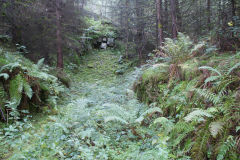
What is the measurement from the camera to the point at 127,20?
13227mm

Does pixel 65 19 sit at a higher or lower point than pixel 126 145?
higher

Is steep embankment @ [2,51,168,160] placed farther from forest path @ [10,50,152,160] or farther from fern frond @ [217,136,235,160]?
fern frond @ [217,136,235,160]

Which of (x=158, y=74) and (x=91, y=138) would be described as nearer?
(x=91, y=138)

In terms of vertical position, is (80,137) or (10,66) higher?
(10,66)

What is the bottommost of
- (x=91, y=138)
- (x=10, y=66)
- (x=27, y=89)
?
(x=91, y=138)

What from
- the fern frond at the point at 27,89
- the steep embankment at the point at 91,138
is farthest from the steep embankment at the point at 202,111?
the fern frond at the point at 27,89

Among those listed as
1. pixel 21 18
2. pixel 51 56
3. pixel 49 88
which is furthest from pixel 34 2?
pixel 49 88

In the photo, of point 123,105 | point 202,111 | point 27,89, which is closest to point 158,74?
point 123,105

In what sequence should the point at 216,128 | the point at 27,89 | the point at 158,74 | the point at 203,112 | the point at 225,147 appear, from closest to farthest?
the point at 225,147, the point at 216,128, the point at 203,112, the point at 27,89, the point at 158,74

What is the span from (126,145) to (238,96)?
2.19m

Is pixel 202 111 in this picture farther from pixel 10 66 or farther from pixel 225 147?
pixel 10 66

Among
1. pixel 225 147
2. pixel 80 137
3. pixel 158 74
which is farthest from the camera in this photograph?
pixel 158 74

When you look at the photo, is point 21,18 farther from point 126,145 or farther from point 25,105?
point 126,145

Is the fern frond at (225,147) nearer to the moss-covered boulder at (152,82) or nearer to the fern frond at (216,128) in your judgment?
the fern frond at (216,128)
